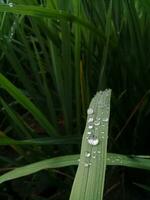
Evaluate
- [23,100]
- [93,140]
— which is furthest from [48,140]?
[93,140]

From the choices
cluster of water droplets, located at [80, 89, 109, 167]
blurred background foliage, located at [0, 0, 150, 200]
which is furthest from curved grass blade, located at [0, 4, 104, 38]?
cluster of water droplets, located at [80, 89, 109, 167]

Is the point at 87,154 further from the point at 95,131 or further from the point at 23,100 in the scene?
the point at 23,100

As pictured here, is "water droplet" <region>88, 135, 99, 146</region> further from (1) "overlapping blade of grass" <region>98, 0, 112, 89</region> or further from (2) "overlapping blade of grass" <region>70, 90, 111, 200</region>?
(1) "overlapping blade of grass" <region>98, 0, 112, 89</region>

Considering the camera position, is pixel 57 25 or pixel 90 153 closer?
pixel 90 153

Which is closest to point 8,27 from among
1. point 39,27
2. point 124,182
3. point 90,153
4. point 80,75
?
point 39,27

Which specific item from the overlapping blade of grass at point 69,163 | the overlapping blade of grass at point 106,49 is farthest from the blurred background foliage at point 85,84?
the overlapping blade of grass at point 69,163

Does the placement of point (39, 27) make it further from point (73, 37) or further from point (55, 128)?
point (55, 128)
